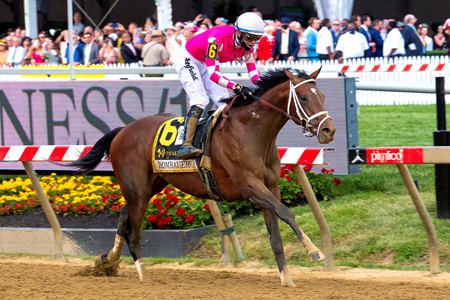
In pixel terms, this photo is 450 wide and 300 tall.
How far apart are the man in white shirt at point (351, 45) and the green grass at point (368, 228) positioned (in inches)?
306

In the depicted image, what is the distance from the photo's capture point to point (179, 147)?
9203mm

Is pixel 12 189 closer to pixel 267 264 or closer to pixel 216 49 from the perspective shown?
pixel 267 264

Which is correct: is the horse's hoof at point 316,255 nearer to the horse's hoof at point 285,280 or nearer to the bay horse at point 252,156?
the bay horse at point 252,156

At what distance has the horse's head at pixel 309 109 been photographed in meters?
8.15

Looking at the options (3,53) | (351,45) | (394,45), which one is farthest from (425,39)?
(3,53)

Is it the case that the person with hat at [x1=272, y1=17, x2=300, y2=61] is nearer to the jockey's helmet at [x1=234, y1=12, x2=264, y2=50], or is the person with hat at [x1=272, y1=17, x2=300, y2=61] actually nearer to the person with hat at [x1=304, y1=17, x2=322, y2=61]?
the person with hat at [x1=304, y1=17, x2=322, y2=61]

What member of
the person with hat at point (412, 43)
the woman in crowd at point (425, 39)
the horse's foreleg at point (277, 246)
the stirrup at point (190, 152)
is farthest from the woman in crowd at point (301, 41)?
the horse's foreleg at point (277, 246)

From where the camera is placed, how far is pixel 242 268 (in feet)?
32.8

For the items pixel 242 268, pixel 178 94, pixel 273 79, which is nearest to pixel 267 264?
pixel 242 268

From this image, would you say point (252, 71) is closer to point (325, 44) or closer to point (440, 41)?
point (325, 44)

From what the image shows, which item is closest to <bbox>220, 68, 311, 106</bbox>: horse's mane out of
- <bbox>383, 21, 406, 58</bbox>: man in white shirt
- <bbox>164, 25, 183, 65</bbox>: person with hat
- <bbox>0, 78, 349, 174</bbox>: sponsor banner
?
<bbox>0, 78, 349, 174</bbox>: sponsor banner

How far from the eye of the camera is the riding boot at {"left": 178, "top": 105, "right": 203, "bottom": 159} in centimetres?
902

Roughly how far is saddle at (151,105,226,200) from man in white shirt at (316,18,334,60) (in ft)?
39.1

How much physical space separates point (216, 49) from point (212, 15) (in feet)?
75.3
